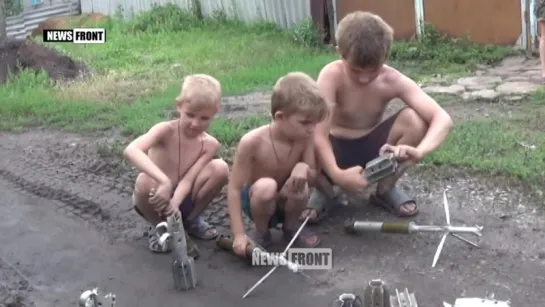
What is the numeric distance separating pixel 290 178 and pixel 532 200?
140 cm

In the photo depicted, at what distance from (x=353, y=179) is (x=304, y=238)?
0.37m

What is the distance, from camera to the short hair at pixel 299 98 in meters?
3.79

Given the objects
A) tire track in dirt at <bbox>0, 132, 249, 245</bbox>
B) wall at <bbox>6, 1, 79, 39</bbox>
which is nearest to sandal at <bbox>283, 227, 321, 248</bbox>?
tire track in dirt at <bbox>0, 132, 249, 245</bbox>

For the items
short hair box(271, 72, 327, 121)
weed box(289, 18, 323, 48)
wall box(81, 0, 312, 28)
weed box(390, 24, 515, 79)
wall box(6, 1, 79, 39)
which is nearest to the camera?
short hair box(271, 72, 327, 121)

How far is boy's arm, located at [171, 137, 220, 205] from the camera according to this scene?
4051 mm

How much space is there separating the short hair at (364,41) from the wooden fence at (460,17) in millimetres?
5305

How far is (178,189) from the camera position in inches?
160

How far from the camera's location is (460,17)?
962 cm

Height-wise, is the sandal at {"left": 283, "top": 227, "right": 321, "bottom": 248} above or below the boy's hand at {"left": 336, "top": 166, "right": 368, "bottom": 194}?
below

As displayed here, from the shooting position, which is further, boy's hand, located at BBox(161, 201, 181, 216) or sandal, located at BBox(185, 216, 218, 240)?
sandal, located at BBox(185, 216, 218, 240)

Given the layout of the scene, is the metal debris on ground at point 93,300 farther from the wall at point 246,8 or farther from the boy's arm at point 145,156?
the wall at point 246,8

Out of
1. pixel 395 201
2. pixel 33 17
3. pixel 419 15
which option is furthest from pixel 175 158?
pixel 33 17

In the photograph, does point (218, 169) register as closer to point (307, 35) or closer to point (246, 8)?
point (307, 35)

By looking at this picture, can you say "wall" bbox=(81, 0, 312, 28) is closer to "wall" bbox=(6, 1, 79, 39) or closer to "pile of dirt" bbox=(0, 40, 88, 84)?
"wall" bbox=(6, 1, 79, 39)
